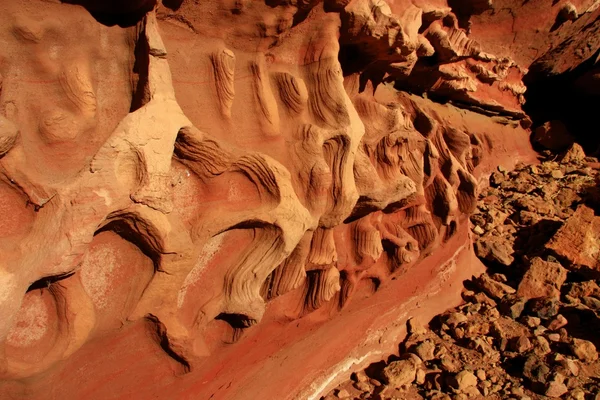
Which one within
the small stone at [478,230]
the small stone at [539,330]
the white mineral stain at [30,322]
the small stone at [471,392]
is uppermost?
the white mineral stain at [30,322]

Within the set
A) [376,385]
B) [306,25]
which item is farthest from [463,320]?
[306,25]

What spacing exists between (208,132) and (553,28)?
2.05 metres

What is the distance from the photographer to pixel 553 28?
2.48m

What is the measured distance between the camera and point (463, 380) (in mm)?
1498

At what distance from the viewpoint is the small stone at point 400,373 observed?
4.96 feet

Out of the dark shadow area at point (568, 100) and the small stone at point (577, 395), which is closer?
the small stone at point (577, 395)

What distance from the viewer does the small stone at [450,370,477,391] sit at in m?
1.49

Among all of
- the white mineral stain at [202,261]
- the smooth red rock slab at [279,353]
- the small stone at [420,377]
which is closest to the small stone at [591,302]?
the smooth red rock slab at [279,353]

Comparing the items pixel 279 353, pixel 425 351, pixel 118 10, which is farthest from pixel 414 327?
pixel 118 10

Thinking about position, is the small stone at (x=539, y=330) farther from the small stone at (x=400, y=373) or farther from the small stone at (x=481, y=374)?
the small stone at (x=400, y=373)

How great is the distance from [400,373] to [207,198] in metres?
0.81

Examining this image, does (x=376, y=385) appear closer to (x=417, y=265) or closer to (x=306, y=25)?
(x=417, y=265)

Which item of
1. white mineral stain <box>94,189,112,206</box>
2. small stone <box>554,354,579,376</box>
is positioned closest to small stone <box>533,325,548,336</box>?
small stone <box>554,354,579,376</box>

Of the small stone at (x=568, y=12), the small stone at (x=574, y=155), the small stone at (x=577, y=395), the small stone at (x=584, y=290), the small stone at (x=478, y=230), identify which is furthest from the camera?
the small stone at (x=574, y=155)
